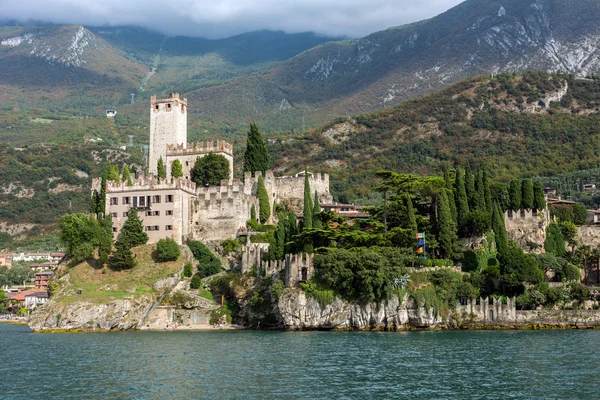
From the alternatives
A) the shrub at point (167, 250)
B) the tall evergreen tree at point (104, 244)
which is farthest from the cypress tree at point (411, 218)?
the tall evergreen tree at point (104, 244)

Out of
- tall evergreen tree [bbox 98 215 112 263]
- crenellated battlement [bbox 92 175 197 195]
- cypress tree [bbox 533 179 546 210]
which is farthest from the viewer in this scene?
crenellated battlement [bbox 92 175 197 195]

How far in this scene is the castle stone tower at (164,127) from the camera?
92938 mm

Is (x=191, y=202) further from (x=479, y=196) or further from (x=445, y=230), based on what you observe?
(x=479, y=196)

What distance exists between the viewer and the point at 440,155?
147m

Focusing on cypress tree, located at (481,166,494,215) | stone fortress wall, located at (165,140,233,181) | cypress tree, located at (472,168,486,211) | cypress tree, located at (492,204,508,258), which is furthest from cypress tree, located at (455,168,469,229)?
stone fortress wall, located at (165,140,233,181)

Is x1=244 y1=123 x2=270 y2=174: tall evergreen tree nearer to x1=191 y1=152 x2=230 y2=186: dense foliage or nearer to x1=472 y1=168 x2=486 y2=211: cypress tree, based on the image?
x1=191 y1=152 x2=230 y2=186: dense foliage

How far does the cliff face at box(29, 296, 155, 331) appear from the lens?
7094 cm

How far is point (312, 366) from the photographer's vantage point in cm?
4422

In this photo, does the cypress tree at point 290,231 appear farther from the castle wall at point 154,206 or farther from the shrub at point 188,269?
the castle wall at point 154,206

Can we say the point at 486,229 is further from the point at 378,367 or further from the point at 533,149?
the point at 533,149

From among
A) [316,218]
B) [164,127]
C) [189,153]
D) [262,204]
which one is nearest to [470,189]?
[316,218]

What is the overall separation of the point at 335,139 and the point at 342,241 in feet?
306

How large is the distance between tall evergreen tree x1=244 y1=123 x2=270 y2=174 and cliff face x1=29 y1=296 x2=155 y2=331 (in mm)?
20702

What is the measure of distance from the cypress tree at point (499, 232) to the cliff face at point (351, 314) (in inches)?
350
